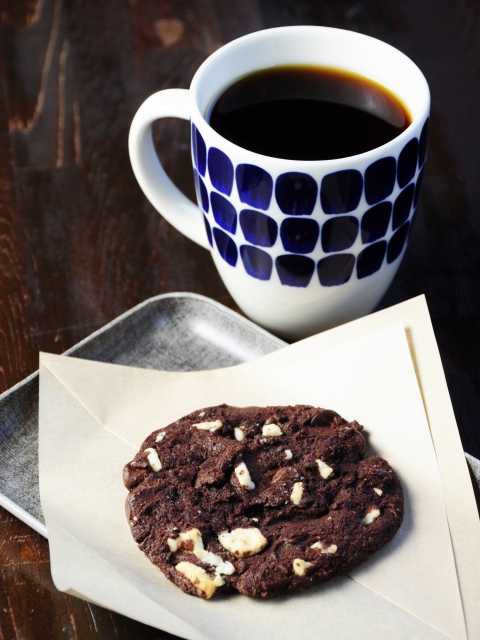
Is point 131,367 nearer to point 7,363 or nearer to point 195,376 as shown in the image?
point 195,376

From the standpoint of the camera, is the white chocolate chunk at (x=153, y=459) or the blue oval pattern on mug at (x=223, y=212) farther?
the blue oval pattern on mug at (x=223, y=212)

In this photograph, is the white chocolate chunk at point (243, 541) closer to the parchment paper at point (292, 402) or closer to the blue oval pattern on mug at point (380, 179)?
the parchment paper at point (292, 402)

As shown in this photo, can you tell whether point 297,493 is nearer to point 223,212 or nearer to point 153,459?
point 153,459

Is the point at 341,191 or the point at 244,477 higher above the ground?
the point at 341,191

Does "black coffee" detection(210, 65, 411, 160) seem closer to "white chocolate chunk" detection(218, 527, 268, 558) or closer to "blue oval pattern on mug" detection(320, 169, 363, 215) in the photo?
"blue oval pattern on mug" detection(320, 169, 363, 215)

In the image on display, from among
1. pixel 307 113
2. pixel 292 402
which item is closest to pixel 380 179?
pixel 307 113

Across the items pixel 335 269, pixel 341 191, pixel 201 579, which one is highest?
pixel 341 191

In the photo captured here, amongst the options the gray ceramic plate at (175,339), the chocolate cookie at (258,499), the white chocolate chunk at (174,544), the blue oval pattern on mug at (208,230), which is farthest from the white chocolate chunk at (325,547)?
the blue oval pattern on mug at (208,230)
